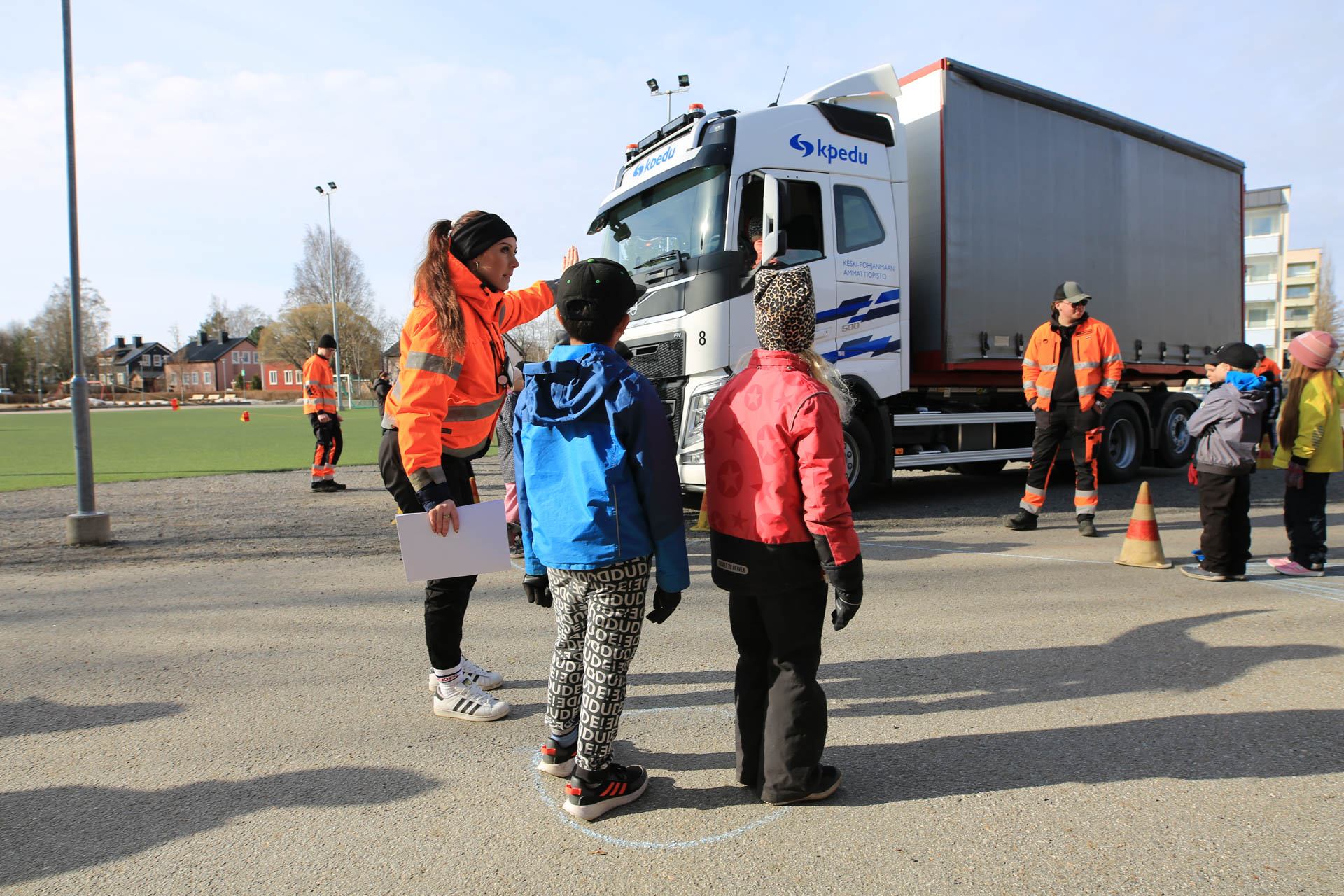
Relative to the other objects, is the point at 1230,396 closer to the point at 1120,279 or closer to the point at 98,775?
the point at 1120,279

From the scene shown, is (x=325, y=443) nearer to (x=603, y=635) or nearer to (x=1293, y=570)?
(x=603, y=635)

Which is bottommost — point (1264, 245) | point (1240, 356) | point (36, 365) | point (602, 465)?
point (602, 465)

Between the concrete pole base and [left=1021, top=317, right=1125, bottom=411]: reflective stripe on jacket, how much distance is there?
8.49 m

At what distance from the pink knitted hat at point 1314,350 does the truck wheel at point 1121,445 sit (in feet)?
15.0

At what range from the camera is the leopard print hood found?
248 centimetres

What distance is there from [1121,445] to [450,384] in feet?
32.7

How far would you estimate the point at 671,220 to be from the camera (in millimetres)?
7027

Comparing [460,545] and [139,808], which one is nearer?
[139,808]

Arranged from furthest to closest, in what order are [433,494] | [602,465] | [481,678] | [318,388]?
[318,388] < [481,678] < [433,494] < [602,465]

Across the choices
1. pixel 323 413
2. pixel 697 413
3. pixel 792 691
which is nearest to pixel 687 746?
pixel 792 691

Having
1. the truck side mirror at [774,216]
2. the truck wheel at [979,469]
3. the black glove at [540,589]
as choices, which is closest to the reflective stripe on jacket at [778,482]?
the black glove at [540,589]

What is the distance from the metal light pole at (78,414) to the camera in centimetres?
656

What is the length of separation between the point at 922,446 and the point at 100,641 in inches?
295

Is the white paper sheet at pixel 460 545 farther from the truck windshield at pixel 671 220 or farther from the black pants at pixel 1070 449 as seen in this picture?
the black pants at pixel 1070 449
